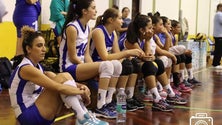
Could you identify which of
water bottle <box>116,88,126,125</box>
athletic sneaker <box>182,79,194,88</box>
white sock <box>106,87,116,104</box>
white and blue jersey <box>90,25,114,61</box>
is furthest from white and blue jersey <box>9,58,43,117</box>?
athletic sneaker <box>182,79,194,88</box>

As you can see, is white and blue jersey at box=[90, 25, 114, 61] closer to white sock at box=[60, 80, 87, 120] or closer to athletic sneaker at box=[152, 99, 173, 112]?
athletic sneaker at box=[152, 99, 173, 112]

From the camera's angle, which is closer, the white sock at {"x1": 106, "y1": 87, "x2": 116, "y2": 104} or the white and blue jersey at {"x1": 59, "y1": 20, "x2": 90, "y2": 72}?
the white and blue jersey at {"x1": 59, "y1": 20, "x2": 90, "y2": 72}

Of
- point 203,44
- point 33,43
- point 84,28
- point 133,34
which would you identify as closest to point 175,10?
point 203,44

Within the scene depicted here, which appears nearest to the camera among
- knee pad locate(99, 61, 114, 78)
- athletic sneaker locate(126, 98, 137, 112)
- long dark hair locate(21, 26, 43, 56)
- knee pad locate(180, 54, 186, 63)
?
long dark hair locate(21, 26, 43, 56)

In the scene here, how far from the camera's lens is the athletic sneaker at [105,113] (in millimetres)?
3393

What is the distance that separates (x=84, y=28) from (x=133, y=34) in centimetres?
73

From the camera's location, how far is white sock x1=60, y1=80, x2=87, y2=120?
8.17ft

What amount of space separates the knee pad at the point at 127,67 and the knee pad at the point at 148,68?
24 centimetres

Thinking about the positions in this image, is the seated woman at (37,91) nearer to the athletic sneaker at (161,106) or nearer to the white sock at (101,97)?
the white sock at (101,97)

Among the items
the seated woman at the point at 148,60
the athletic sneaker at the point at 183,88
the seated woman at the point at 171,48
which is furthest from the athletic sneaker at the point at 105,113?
the athletic sneaker at the point at 183,88

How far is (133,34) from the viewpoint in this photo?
4047mm

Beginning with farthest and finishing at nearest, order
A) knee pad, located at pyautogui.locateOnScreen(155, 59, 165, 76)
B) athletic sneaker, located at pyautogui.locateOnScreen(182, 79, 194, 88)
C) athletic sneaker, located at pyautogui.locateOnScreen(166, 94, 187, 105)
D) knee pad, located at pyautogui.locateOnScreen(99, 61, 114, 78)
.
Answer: athletic sneaker, located at pyautogui.locateOnScreen(182, 79, 194, 88) → athletic sneaker, located at pyautogui.locateOnScreen(166, 94, 187, 105) → knee pad, located at pyautogui.locateOnScreen(155, 59, 165, 76) → knee pad, located at pyautogui.locateOnScreen(99, 61, 114, 78)

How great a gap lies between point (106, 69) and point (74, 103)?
78cm

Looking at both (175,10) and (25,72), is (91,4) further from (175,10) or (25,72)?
(175,10)
